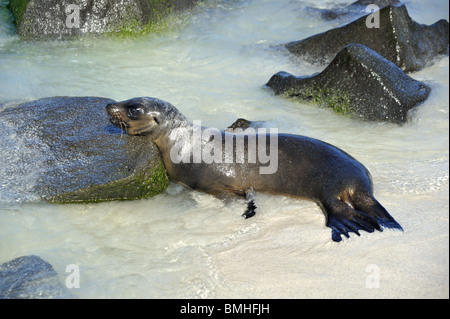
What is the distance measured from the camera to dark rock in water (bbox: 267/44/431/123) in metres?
7.02

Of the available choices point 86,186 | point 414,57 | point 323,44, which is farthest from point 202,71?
point 86,186

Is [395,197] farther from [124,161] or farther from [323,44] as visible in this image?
[323,44]

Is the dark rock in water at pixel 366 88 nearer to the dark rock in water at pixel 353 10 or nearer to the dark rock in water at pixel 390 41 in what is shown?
the dark rock in water at pixel 390 41

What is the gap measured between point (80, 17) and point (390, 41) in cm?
516

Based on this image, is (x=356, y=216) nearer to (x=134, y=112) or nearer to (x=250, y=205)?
(x=250, y=205)

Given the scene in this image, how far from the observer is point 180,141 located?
5492 mm

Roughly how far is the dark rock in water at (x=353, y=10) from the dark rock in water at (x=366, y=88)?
12.8 feet

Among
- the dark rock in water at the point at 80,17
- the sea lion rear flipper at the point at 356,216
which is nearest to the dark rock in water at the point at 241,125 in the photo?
the sea lion rear flipper at the point at 356,216

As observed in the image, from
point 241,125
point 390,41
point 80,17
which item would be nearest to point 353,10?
point 390,41

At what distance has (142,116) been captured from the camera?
5406 mm

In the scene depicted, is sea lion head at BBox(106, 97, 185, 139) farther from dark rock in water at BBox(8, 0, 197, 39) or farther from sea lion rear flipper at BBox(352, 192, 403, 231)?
dark rock in water at BBox(8, 0, 197, 39)

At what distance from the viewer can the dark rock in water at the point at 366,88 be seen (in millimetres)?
7023

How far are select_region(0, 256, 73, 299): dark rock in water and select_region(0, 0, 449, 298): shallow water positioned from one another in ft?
0.46

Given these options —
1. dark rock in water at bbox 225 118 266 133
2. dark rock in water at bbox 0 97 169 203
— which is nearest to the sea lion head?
dark rock in water at bbox 0 97 169 203
